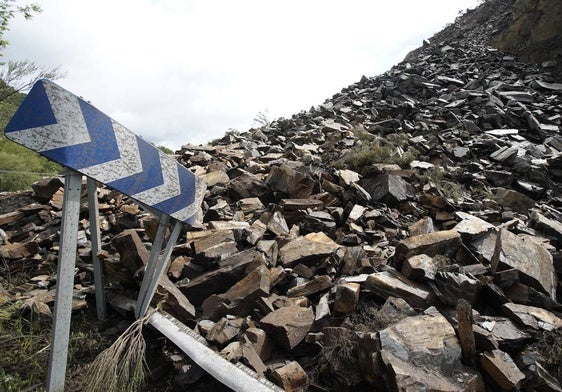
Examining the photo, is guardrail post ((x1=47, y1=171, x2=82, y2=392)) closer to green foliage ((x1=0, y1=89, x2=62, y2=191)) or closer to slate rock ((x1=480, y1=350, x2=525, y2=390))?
slate rock ((x1=480, y1=350, x2=525, y2=390))

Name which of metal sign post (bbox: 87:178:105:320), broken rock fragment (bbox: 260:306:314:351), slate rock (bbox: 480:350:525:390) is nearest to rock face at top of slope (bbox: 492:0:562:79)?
slate rock (bbox: 480:350:525:390)

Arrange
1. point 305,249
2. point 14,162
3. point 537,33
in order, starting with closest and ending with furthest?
point 305,249 → point 537,33 → point 14,162

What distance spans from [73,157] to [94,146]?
Result: 13 cm

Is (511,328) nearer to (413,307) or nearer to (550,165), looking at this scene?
(413,307)

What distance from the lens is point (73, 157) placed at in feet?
6.01

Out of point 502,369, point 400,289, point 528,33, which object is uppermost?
point 528,33

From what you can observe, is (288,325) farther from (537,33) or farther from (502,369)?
(537,33)

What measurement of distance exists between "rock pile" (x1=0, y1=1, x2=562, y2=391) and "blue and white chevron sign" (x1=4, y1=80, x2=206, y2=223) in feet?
3.88

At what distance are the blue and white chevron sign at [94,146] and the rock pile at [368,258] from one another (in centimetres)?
118

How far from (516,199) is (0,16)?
721 inches

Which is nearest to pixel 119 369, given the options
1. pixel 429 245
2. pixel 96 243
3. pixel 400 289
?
pixel 96 243

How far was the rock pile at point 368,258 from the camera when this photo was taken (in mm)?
2344

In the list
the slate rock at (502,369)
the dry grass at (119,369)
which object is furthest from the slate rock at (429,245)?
the dry grass at (119,369)

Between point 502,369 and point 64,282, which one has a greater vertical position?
point 64,282
